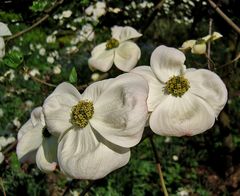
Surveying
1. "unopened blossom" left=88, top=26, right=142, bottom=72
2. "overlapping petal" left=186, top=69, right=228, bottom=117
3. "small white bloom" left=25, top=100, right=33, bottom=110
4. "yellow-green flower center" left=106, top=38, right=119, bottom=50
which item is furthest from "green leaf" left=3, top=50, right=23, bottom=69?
"small white bloom" left=25, top=100, right=33, bottom=110

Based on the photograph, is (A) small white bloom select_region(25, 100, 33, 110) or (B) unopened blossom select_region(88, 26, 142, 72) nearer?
(B) unopened blossom select_region(88, 26, 142, 72)

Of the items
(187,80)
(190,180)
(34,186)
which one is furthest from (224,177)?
(187,80)

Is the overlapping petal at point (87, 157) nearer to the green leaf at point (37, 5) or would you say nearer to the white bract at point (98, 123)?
the white bract at point (98, 123)

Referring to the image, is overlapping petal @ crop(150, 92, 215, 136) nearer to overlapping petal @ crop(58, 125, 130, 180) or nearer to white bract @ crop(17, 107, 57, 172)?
overlapping petal @ crop(58, 125, 130, 180)

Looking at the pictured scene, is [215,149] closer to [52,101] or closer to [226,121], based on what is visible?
[226,121]

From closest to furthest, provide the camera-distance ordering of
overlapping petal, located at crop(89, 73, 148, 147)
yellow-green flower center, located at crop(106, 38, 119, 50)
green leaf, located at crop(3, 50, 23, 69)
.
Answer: overlapping petal, located at crop(89, 73, 148, 147), green leaf, located at crop(3, 50, 23, 69), yellow-green flower center, located at crop(106, 38, 119, 50)

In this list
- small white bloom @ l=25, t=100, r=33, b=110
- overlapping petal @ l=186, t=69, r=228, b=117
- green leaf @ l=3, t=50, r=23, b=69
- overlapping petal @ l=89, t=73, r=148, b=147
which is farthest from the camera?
small white bloom @ l=25, t=100, r=33, b=110

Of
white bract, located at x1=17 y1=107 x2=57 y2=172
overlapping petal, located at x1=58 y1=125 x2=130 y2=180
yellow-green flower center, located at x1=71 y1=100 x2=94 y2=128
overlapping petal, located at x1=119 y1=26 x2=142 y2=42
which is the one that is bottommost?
overlapping petal, located at x1=119 y1=26 x2=142 y2=42

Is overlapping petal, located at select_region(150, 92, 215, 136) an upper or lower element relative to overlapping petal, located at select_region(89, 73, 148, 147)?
lower
